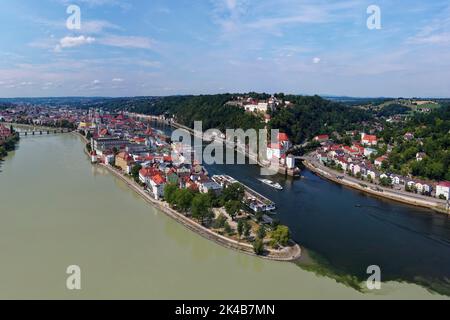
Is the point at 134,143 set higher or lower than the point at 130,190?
higher

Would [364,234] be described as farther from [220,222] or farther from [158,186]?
[158,186]

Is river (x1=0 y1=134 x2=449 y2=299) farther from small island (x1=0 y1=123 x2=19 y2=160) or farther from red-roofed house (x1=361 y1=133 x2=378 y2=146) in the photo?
red-roofed house (x1=361 y1=133 x2=378 y2=146)

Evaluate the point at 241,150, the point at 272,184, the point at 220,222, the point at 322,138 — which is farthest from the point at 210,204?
the point at 322,138

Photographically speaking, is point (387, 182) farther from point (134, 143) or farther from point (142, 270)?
point (134, 143)

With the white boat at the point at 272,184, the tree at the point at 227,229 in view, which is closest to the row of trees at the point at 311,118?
the white boat at the point at 272,184

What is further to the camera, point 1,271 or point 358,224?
point 358,224

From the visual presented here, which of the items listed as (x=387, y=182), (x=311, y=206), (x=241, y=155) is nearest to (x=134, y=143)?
(x=241, y=155)

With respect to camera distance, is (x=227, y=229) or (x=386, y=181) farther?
(x=386, y=181)
